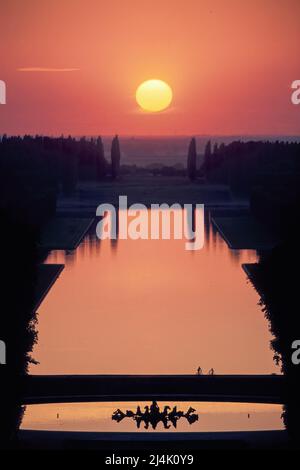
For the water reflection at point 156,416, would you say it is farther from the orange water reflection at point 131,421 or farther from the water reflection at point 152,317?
the water reflection at point 152,317

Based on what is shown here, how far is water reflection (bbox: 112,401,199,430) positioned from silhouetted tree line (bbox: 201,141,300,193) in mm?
27402

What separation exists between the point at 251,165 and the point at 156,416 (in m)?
34.6

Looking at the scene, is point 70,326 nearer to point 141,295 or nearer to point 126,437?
point 141,295

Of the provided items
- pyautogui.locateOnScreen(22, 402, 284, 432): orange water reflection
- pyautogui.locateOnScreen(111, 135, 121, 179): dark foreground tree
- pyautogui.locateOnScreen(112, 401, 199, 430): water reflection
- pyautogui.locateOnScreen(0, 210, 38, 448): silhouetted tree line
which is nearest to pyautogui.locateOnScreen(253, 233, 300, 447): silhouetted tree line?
pyautogui.locateOnScreen(22, 402, 284, 432): orange water reflection

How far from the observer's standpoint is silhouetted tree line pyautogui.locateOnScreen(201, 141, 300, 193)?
43941 mm

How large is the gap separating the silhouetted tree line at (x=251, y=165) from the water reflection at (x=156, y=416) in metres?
27.4

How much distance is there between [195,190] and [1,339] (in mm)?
32483

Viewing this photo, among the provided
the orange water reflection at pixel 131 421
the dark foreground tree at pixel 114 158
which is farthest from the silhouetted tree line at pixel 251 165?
the orange water reflection at pixel 131 421

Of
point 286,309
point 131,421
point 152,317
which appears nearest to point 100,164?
point 152,317

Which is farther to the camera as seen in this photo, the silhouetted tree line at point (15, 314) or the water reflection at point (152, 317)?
the water reflection at point (152, 317)

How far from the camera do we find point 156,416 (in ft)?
43.4

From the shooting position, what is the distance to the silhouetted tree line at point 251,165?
43.9 meters

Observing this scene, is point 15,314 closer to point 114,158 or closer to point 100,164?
point 100,164
